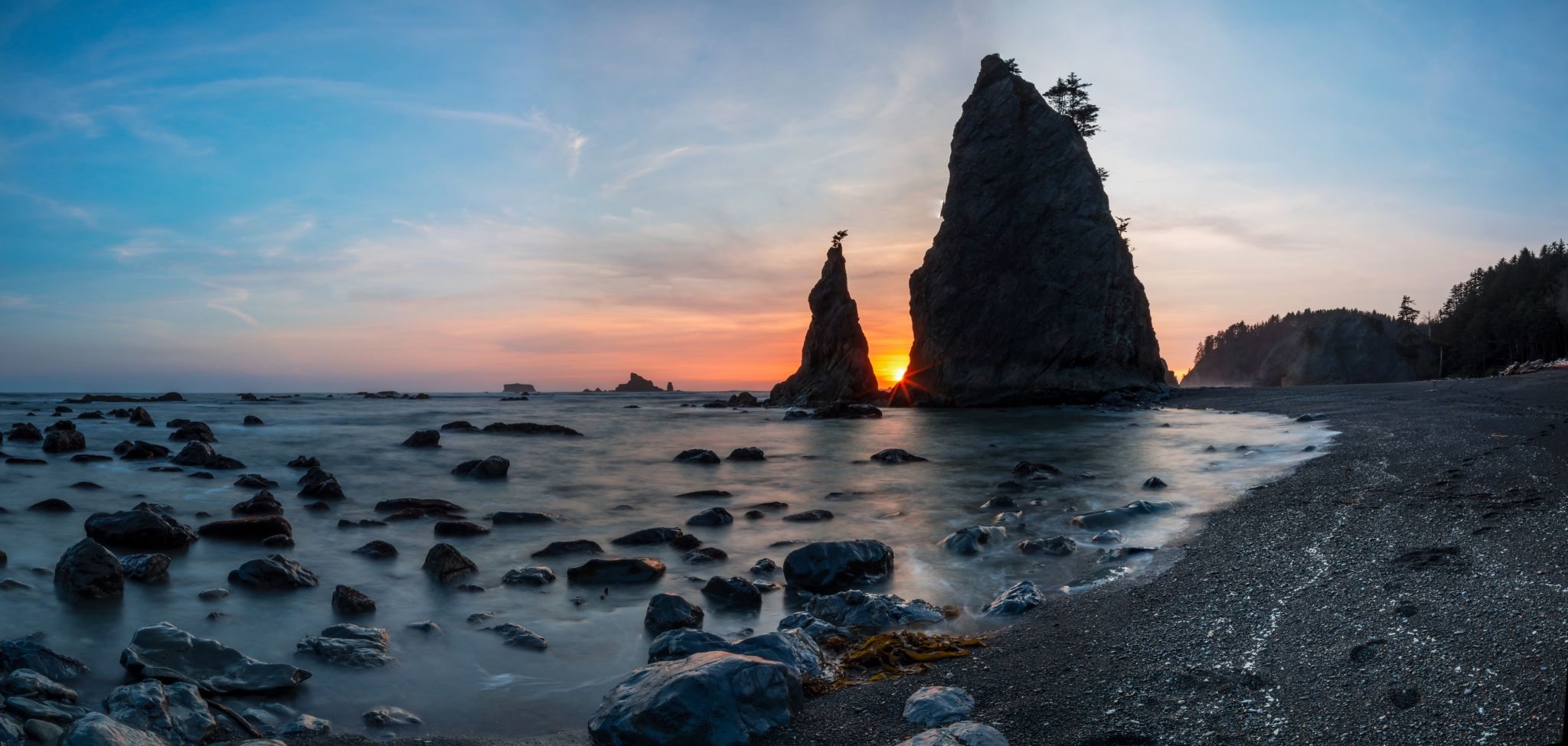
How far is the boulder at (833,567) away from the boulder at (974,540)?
4.21ft

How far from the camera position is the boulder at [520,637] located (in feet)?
20.1

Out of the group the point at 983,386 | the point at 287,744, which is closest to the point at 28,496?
the point at 287,744

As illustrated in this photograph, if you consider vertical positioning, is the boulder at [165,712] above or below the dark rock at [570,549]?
above

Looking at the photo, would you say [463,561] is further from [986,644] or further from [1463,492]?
[1463,492]

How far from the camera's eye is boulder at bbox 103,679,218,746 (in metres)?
4.22

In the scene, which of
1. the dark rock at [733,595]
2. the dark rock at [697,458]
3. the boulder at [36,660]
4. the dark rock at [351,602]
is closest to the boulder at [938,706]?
the dark rock at [733,595]

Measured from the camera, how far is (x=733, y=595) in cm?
714

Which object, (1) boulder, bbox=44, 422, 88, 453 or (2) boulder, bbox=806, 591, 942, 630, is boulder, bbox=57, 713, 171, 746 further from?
(1) boulder, bbox=44, 422, 88, 453

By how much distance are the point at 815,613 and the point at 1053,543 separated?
133 inches

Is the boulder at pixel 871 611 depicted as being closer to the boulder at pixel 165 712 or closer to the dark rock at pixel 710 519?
the boulder at pixel 165 712

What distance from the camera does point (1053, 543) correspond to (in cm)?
859

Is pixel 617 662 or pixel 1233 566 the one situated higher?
pixel 1233 566

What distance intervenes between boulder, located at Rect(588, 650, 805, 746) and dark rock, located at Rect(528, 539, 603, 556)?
16.7ft

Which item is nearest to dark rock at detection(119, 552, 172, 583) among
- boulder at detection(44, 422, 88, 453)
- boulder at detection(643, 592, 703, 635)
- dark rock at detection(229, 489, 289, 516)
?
dark rock at detection(229, 489, 289, 516)
